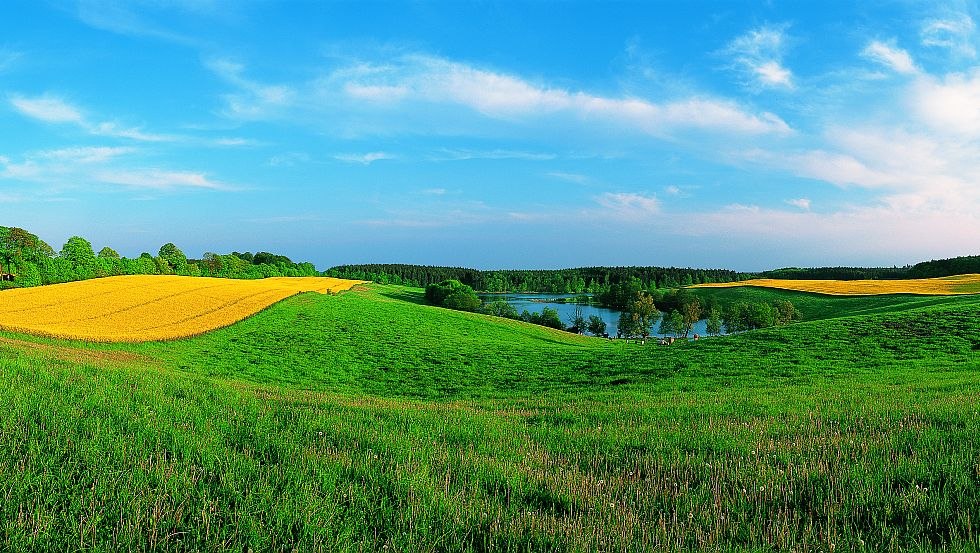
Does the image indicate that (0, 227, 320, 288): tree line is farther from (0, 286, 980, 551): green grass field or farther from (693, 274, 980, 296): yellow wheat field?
(693, 274, 980, 296): yellow wheat field

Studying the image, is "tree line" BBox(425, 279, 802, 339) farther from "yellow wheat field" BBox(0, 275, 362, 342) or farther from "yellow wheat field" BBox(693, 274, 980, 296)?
"yellow wheat field" BBox(0, 275, 362, 342)

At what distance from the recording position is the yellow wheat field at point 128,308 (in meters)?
Result: 39.4

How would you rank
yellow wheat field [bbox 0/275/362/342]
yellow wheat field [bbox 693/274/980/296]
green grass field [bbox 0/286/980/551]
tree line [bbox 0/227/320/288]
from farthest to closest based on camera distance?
tree line [bbox 0/227/320/288] → yellow wheat field [bbox 693/274/980/296] → yellow wheat field [bbox 0/275/362/342] → green grass field [bbox 0/286/980/551]

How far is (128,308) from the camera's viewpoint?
55469 mm

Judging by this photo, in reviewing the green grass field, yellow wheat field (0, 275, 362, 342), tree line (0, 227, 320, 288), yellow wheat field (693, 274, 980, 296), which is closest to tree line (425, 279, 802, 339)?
yellow wheat field (693, 274, 980, 296)

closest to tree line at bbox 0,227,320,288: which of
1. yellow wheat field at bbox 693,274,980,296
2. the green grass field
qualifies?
the green grass field

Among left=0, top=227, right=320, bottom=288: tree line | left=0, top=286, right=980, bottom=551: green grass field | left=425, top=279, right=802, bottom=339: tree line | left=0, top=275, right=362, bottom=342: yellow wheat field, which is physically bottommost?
left=425, top=279, right=802, bottom=339: tree line

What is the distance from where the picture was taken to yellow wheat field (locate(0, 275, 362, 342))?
39.4 meters

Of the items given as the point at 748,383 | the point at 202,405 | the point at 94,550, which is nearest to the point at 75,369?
the point at 202,405

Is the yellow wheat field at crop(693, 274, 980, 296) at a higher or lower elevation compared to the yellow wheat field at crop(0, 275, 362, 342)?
higher

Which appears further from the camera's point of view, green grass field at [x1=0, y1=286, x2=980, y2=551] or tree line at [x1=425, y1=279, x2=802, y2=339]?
tree line at [x1=425, y1=279, x2=802, y2=339]

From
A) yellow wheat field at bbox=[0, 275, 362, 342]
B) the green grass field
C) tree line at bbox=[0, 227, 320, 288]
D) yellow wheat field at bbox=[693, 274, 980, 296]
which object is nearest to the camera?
the green grass field

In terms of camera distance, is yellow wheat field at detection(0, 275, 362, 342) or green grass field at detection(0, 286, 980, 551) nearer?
green grass field at detection(0, 286, 980, 551)

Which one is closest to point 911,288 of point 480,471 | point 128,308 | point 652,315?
point 652,315
